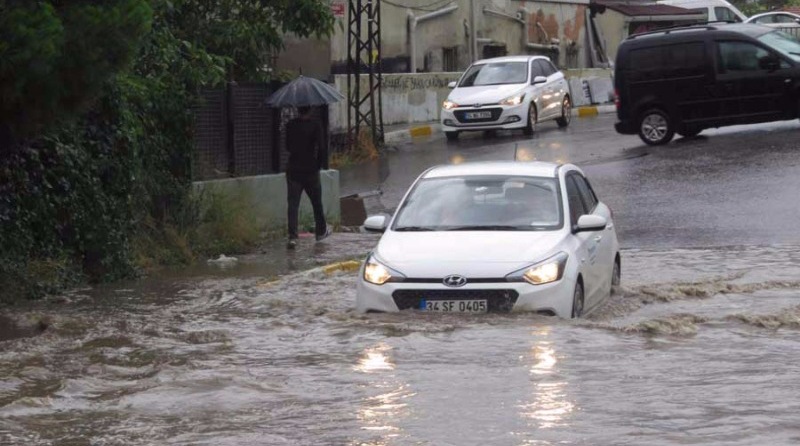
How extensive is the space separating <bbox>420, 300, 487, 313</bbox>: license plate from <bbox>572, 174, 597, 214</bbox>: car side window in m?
2.42

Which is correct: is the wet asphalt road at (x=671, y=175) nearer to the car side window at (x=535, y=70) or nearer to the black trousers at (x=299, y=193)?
the car side window at (x=535, y=70)

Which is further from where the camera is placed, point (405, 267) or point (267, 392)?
point (405, 267)

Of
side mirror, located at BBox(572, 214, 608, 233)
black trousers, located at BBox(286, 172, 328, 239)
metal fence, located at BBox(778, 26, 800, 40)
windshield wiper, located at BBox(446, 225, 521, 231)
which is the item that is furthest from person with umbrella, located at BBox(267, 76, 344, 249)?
metal fence, located at BBox(778, 26, 800, 40)

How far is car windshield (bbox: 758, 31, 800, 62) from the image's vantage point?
85.5 ft

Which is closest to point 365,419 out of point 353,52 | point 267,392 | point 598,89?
point 267,392

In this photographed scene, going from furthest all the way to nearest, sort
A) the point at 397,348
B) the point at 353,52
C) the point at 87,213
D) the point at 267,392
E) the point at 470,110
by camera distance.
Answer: the point at 353,52 < the point at 470,110 < the point at 87,213 < the point at 397,348 < the point at 267,392

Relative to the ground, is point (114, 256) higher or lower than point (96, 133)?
lower

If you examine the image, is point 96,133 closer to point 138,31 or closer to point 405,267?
point 138,31

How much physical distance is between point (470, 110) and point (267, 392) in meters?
22.6

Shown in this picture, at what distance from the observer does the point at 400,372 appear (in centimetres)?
978

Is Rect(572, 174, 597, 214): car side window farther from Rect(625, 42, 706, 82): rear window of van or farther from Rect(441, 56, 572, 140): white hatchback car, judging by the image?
Rect(441, 56, 572, 140): white hatchback car

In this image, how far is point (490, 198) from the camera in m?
12.5

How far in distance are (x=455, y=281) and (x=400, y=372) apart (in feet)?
4.74

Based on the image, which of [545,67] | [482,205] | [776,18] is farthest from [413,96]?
[482,205]
